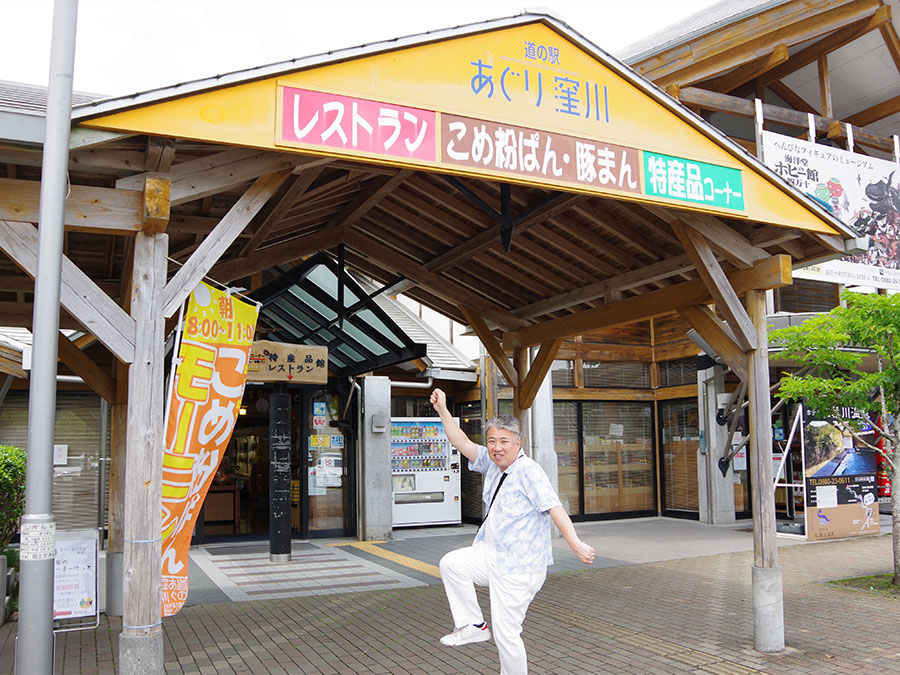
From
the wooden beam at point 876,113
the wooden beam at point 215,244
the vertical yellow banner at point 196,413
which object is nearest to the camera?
the wooden beam at point 215,244

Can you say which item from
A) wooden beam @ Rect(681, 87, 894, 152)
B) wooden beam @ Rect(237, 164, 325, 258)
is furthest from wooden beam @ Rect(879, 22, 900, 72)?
wooden beam @ Rect(237, 164, 325, 258)

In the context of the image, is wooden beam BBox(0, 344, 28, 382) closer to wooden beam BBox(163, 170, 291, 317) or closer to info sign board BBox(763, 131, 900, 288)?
wooden beam BBox(163, 170, 291, 317)

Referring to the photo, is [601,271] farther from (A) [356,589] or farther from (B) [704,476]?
(B) [704,476]

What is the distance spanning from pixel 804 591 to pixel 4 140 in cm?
864

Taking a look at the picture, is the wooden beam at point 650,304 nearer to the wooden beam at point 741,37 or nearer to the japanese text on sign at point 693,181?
the japanese text on sign at point 693,181

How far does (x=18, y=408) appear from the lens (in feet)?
36.7

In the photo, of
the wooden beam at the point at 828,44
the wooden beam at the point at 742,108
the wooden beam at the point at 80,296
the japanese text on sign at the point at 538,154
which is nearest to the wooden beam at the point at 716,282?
the japanese text on sign at the point at 538,154

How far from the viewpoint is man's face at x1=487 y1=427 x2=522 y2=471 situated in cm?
464

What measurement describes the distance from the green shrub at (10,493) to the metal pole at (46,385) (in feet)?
12.8

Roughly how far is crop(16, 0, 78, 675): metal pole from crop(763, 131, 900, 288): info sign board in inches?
482

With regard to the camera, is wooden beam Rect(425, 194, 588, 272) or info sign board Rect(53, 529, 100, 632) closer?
info sign board Rect(53, 529, 100, 632)

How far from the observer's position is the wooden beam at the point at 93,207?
465 centimetres

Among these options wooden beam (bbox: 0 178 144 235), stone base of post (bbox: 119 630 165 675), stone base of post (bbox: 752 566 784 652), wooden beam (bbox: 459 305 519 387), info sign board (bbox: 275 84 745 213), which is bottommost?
stone base of post (bbox: 752 566 784 652)

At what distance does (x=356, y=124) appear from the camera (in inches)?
198
